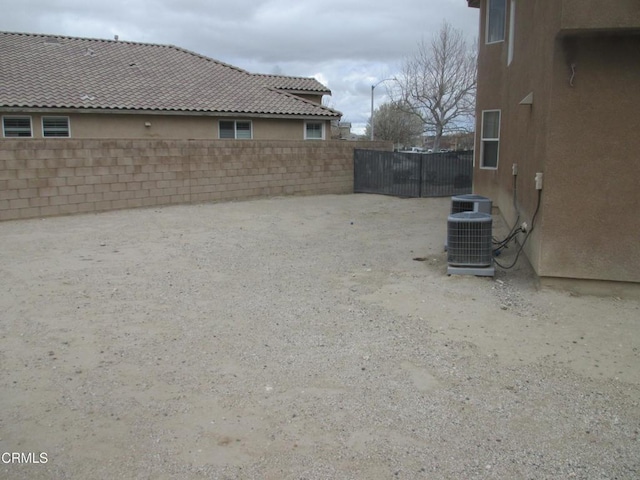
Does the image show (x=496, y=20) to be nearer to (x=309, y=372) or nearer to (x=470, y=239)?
(x=470, y=239)

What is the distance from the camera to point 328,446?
3.71 metres

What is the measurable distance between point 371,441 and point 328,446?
11.6 inches

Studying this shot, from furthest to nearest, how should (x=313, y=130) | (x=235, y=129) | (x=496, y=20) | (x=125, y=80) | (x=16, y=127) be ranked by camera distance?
(x=313, y=130), (x=235, y=129), (x=125, y=80), (x=16, y=127), (x=496, y=20)

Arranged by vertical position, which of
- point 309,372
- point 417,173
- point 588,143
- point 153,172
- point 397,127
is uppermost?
point 397,127

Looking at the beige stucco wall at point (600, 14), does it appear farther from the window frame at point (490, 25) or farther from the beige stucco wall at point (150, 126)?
the beige stucco wall at point (150, 126)

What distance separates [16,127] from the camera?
727 inches

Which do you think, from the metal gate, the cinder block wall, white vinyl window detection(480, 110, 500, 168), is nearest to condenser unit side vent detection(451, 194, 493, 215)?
white vinyl window detection(480, 110, 500, 168)

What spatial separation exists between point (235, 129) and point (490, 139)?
37.2 feet

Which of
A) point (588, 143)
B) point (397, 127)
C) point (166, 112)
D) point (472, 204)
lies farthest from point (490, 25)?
point (397, 127)

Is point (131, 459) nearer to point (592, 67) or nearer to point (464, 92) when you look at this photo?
point (592, 67)

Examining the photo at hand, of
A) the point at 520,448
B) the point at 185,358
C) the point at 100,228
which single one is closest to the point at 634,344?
the point at 520,448

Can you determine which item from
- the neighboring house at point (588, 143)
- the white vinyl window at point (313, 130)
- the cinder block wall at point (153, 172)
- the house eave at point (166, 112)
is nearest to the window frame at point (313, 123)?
the white vinyl window at point (313, 130)

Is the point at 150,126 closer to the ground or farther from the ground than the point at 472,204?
farther from the ground

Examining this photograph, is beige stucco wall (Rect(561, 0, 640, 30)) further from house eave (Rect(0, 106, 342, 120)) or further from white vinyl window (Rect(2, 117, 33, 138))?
white vinyl window (Rect(2, 117, 33, 138))
